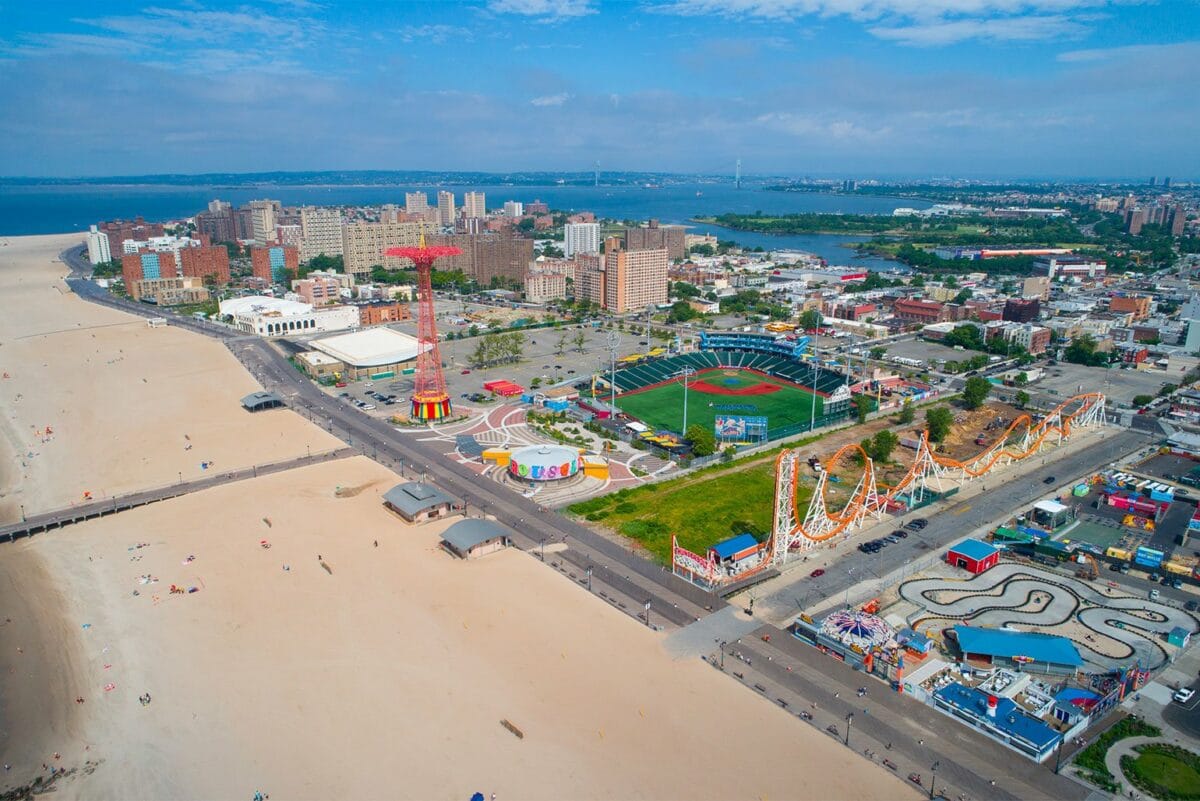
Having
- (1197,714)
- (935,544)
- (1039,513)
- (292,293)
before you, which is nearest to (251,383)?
(292,293)

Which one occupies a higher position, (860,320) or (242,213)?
(242,213)

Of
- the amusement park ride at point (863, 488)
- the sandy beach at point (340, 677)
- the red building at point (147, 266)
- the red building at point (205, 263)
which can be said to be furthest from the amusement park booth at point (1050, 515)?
the red building at point (205, 263)

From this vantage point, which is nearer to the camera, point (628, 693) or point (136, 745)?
point (136, 745)

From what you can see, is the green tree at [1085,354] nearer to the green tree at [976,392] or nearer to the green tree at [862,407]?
the green tree at [976,392]

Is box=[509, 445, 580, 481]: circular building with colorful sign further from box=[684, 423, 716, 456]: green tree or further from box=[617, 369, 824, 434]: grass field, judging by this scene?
box=[617, 369, 824, 434]: grass field

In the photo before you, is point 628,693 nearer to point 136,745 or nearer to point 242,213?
point 136,745

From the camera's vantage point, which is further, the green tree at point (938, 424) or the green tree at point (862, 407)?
the green tree at point (862, 407)
